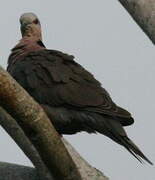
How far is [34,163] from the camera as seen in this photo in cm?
339

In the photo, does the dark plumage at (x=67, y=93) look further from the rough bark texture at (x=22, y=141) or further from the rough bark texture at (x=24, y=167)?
the rough bark texture at (x=22, y=141)

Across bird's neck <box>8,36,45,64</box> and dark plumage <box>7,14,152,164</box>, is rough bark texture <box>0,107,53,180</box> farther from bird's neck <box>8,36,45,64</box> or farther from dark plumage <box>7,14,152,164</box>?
bird's neck <box>8,36,45,64</box>

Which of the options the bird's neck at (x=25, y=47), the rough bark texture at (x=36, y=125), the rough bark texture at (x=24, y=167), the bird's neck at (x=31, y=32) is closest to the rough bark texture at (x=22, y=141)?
the rough bark texture at (x=24, y=167)

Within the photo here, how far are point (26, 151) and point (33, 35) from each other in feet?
7.76

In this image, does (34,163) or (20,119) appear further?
(34,163)

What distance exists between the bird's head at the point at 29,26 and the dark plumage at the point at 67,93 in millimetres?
605

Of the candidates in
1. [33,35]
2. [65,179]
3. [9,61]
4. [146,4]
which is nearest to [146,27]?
[146,4]

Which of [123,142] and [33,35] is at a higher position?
[33,35]

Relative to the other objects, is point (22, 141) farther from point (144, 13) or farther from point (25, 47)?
point (25, 47)

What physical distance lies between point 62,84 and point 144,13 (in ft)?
4.39

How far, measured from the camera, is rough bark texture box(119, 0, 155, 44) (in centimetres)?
332

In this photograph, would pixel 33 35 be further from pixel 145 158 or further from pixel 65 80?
pixel 145 158

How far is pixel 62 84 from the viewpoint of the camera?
15.1ft

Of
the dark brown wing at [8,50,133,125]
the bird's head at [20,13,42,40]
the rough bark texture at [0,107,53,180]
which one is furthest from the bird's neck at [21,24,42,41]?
the rough bark texture at [0,107,53,180]
